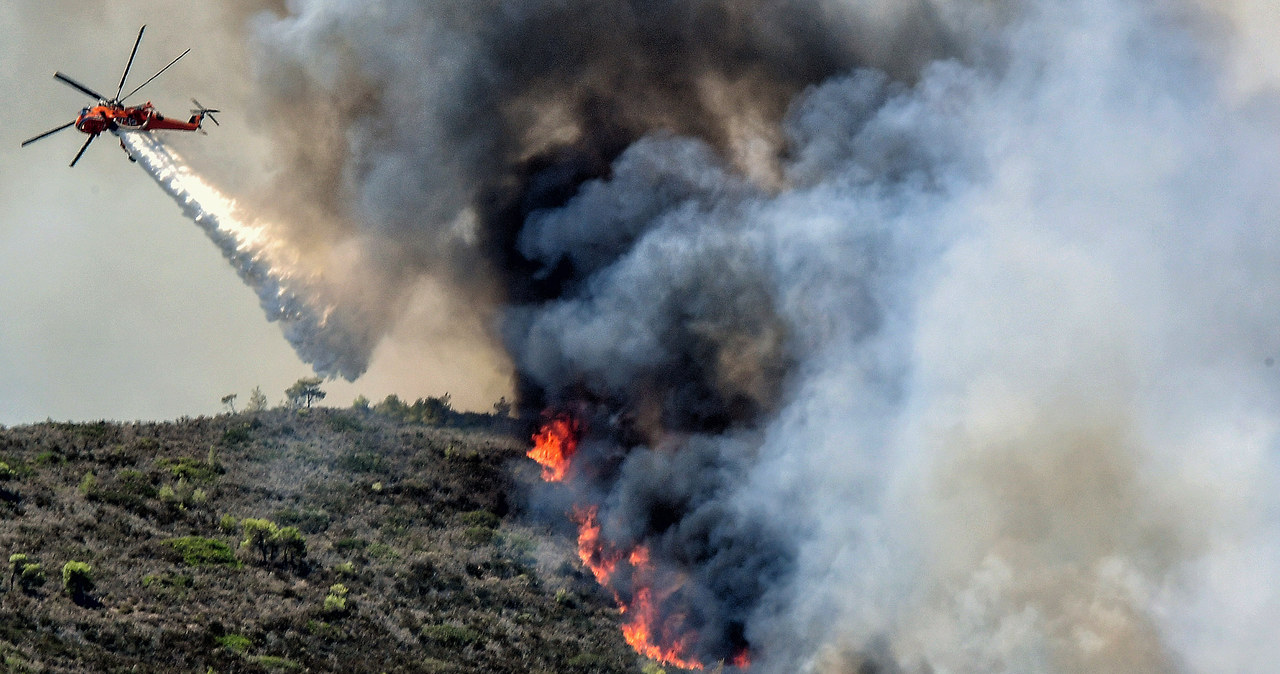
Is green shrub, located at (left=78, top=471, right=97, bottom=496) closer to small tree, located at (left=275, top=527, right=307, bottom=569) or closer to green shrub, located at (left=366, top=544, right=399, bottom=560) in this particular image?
small tree, located at (left=275, top=527, right=307, bottom=569)

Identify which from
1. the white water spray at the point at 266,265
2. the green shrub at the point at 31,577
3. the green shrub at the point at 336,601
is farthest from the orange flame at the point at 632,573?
the green shrub at the point at 31,577

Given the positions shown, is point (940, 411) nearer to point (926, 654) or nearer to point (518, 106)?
point (926, 654)

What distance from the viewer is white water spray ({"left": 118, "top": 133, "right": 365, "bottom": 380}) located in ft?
228

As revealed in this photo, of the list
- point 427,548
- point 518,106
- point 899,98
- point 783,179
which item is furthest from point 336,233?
point 899,98

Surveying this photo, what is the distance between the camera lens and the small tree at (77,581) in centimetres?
5741

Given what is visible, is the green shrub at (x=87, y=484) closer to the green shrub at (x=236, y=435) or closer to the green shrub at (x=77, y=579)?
the green shrub at (x=236, y=435)

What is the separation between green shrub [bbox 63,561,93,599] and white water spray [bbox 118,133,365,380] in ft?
49.6

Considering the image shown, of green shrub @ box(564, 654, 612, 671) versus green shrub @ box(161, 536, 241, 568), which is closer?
green shrub @ box(564, 654, 612, 671)

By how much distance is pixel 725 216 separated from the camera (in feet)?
247

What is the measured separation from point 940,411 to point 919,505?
4400mm

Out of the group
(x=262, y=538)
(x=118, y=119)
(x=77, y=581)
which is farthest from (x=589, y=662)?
(x=118, y=119)

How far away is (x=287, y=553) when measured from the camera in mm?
70438

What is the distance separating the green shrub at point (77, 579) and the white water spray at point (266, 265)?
15.1 metres

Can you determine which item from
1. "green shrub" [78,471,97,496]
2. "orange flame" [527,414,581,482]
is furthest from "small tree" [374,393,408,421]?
"green shrub" [78,471,97,496]
